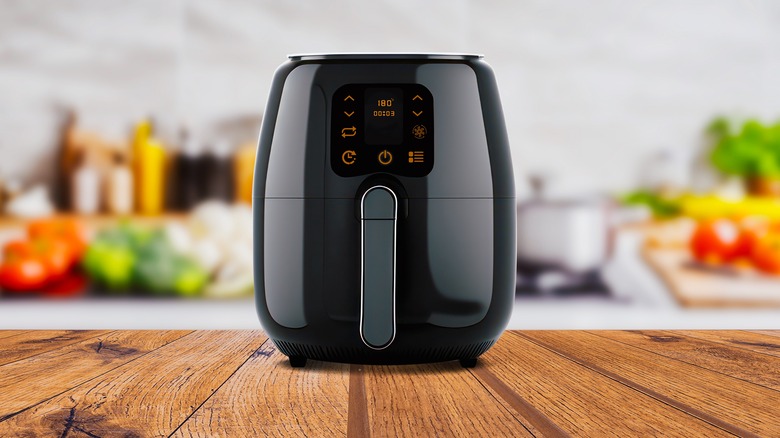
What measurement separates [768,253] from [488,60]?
2.40 feet

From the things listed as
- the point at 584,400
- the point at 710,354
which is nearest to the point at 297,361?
the point at 584,400

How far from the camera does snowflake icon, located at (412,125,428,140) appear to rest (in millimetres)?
570

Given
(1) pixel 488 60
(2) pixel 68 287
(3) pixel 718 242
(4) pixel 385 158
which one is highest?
(1) pixel 488 60

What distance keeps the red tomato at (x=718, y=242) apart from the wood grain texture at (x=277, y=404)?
1.26 meters

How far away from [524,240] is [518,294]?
12 cm

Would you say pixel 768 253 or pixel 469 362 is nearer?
pixel 469 362

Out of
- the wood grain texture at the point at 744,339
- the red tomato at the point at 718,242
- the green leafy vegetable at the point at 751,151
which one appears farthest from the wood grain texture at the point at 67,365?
the green leafy vegetable at the point at 751,151

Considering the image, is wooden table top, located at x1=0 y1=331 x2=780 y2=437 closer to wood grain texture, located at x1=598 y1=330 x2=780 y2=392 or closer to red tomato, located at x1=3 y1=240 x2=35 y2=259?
wood grain texture, located at x1=598 y1=330 x2=780 y2=392

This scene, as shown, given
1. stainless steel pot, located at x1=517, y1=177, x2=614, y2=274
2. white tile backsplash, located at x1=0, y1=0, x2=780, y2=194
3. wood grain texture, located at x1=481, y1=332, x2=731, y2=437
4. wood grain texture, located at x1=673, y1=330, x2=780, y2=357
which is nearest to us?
wood grain texture, located at x1=481, y1=332, x2=731, y2=437

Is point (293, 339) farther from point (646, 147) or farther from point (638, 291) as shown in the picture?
point (646, 147)

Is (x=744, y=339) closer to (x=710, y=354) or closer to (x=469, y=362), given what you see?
(x=710, y=354)

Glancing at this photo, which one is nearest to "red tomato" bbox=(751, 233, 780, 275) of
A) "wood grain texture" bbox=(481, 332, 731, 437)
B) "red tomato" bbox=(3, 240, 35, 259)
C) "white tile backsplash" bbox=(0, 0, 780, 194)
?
"white tile backsplash" bbox=(0, 0, 780, 194)

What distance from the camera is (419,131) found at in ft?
1.87

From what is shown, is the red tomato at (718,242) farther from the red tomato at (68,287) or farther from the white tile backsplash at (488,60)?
the red tomato at (68,287)
